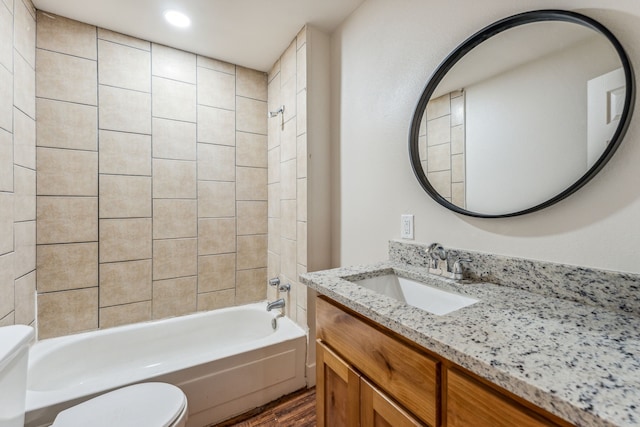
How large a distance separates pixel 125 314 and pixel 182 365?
83 centimetres

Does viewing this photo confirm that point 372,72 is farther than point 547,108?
Yes

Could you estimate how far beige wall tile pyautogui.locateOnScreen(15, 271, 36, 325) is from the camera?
1.52 metres

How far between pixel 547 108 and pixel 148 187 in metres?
2.34

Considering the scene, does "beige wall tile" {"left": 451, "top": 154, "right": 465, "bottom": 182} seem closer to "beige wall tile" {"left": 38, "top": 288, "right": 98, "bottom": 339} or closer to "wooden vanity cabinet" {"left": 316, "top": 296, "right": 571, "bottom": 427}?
"wooden vanity cabinet" {"left": 316, "top": 296, "right": 571, "bottom": 427}

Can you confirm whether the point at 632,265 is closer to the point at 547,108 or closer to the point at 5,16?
the point at 547,108

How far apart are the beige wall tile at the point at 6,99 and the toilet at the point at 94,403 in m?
1.06

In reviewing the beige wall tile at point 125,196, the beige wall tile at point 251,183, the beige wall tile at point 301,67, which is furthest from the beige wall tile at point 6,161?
the beige wall tile at point 301,67

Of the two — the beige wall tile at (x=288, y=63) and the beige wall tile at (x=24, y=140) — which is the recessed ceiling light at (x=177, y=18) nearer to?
the beige wall tile at (x=288, y=63)

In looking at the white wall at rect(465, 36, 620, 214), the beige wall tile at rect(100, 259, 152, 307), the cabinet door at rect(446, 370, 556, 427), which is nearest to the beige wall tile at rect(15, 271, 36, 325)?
the beige wall tile at rect(100, 259, 152, 307)

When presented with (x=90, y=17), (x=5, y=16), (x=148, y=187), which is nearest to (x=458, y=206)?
(x=148, y=187)

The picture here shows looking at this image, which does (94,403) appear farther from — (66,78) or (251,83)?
(251,83)

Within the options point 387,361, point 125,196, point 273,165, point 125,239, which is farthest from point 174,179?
point 387,361

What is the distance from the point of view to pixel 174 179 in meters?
2.15

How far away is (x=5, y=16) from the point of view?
138 cm
